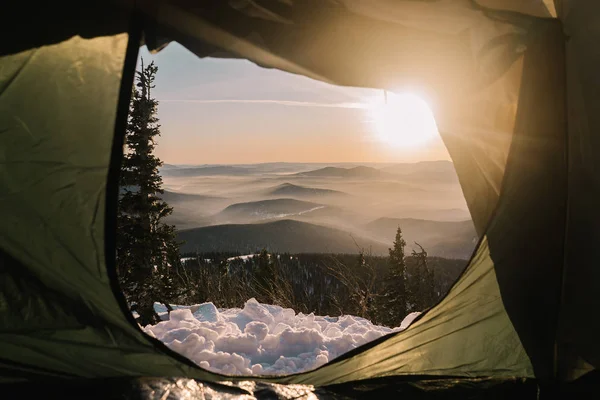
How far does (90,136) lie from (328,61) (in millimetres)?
1149

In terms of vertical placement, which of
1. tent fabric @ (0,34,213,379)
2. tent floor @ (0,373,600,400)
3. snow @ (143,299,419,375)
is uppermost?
tent fabric @ (0,34,213,379)

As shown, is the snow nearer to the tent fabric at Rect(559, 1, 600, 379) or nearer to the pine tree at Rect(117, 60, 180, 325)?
the tent fabric at Rect(559, 1, 600, 379)

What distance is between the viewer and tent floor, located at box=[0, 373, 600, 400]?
1878mm

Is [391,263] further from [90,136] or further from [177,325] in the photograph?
[90,136]

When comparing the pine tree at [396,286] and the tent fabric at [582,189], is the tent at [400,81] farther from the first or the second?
the pine tree at [396,286]

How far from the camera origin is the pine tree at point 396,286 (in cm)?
1695

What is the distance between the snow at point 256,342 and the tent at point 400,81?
1327mm

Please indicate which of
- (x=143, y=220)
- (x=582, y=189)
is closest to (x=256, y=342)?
(x=582, y=189)

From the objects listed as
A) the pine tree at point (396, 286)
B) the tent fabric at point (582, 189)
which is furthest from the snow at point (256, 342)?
the pine tree at point (396, 286)

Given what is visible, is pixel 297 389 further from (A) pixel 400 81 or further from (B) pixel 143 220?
(B) pixel 143 220

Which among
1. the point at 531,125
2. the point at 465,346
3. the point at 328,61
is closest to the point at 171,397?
the point at 465,346

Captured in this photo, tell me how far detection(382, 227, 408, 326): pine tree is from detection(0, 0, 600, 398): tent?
14.5 m

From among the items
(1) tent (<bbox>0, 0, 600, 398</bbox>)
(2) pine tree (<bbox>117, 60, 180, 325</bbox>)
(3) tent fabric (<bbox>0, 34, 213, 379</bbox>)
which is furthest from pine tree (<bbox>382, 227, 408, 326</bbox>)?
(3) tent fabric (<bbox>0, 34, 213, 379</bbox>)

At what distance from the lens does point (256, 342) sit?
3922 millimetres
